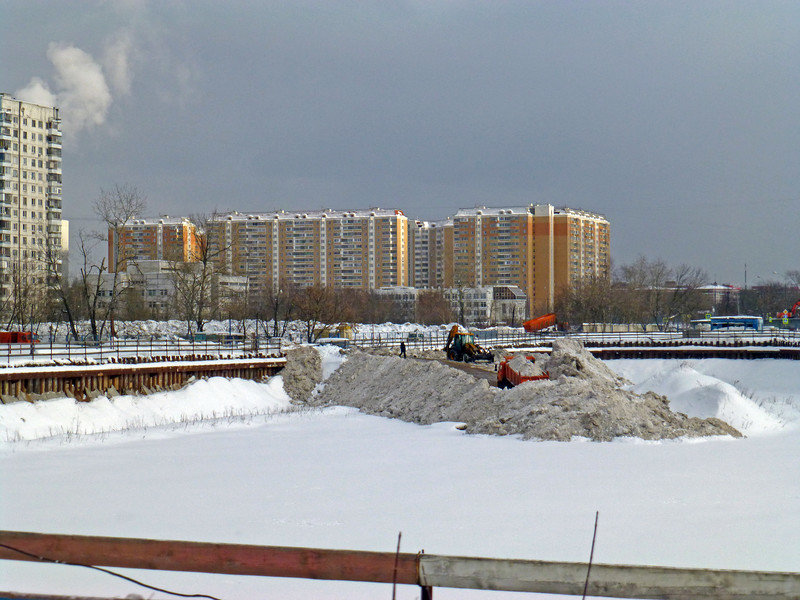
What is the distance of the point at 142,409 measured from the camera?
31188mm

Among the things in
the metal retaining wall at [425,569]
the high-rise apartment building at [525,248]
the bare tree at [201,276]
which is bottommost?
the metal retaining wall at [425,569]

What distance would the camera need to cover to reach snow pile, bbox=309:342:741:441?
68.9 ft

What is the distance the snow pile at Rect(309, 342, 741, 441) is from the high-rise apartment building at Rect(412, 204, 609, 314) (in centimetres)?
11827

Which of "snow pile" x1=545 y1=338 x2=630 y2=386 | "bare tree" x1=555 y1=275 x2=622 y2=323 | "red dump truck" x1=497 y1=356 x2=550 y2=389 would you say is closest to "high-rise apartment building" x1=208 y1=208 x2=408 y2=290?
"bare tree" x1=555 y1=275 x2=622 y2=323

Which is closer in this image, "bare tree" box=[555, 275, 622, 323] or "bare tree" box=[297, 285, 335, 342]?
"bare tree" box=[297, 285, 335, 342]

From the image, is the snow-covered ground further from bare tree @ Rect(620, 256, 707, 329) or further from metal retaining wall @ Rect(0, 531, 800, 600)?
bare tree @ Rect(620, 256, 707, 329)

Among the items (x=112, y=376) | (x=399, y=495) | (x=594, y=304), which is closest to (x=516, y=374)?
(x=112, y=376)

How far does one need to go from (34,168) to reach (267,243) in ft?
200

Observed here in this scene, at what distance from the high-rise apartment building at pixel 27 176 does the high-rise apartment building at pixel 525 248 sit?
72102mm

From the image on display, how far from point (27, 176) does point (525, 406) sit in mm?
101789

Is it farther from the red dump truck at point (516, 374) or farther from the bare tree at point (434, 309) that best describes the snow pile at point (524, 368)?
the bare tree at point (434, 309)

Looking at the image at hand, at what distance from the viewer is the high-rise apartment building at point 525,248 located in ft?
508

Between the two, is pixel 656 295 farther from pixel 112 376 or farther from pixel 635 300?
pixel 112 376

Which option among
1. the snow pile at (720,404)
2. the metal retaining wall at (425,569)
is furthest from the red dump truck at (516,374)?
the metal retaining wall at (425,569)
